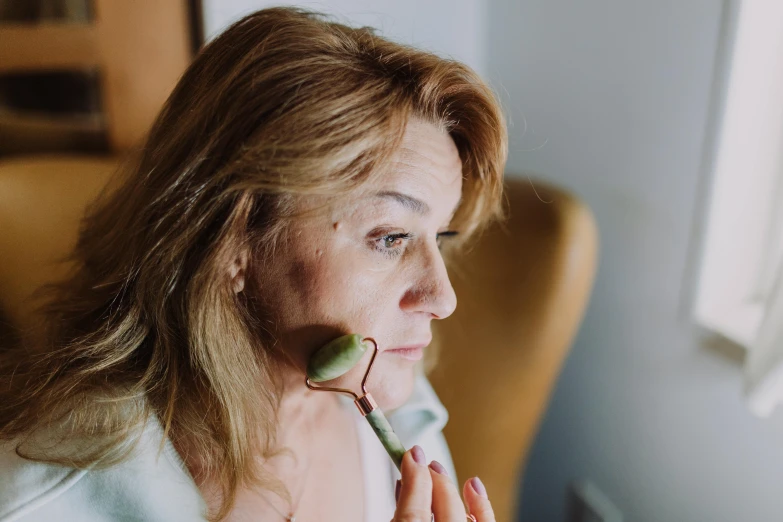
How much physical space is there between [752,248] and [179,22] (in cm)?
105

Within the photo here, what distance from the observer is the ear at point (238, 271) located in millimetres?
648

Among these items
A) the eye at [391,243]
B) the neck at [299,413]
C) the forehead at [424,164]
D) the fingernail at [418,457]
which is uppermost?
the forehead at [424,164]

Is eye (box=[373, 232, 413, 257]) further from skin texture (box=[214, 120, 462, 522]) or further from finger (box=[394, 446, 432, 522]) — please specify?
finger (box=[394, 446, 432, 522])

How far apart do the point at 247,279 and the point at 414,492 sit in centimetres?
28

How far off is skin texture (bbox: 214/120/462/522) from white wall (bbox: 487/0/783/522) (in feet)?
1.33

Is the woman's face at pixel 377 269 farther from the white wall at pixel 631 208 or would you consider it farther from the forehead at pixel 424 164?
the white wall at pixel 631 208

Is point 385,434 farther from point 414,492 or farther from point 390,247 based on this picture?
point 390,247

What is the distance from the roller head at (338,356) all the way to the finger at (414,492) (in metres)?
0.11

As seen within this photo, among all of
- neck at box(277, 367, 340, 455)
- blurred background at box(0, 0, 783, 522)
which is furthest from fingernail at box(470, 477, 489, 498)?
blurred background at box(0, 0, 783, 522)

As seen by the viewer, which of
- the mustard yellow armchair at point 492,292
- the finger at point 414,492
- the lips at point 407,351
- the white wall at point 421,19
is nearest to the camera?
the finger at point 414,492

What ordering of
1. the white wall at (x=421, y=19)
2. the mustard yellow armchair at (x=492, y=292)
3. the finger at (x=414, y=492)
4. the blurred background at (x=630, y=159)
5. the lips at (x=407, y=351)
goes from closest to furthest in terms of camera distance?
1. the finger at (x=414, y=492)
2. the lips at (x=407, y=351)
3. the blurred background at (x=630, y=159)
4. the mustard yellow armchair at (x=492, y=292)
5. the white wall at (x=421, y=19)

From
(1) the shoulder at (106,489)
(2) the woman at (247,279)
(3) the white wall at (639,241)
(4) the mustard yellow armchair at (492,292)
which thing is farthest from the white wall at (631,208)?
(1) the shoulder at (106,489)

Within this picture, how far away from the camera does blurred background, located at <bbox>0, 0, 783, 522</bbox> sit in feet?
2.79

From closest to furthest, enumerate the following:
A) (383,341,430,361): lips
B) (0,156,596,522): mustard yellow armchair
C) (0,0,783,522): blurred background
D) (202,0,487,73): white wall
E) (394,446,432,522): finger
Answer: (394,446,432,522): finger → (383,341,430,361): lips → (0,0,783,522): blurred background → (0,156,596,522): mustard yellow armchair → (202,0,487,73): white wall
